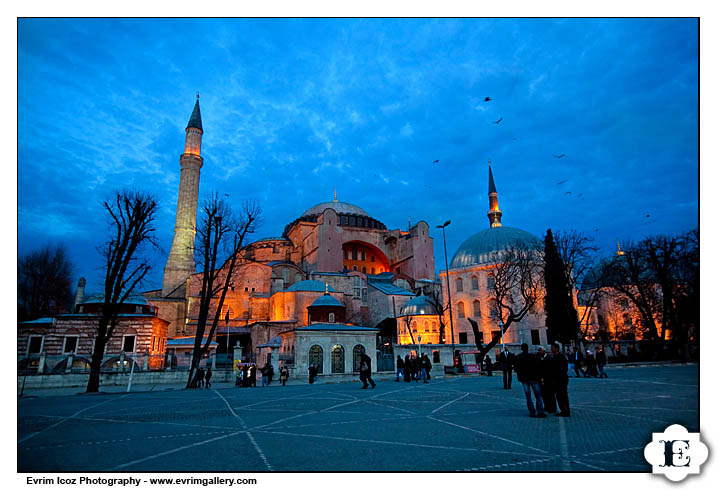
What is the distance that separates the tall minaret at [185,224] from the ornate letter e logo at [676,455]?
45566 mm

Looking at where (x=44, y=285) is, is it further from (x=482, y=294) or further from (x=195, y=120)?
(x=482, y=294)

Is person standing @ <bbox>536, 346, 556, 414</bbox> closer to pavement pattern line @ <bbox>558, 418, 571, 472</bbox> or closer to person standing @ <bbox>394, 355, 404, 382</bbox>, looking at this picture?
pavement pattern line @ <bbox>558, 418, 571, 472</bbox>

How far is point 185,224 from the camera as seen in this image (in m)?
44.6

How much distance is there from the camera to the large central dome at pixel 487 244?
43.4 m

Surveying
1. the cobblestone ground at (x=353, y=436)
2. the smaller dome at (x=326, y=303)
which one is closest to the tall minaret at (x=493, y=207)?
the smaller dome at (x=326, y=303)

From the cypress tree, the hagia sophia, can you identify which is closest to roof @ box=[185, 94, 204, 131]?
the hagia sophia

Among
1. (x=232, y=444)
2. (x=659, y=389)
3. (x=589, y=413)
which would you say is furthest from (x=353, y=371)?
(x=232, y=444)

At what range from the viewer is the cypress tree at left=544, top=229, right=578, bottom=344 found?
3105 cm

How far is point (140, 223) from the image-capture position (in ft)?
59.5

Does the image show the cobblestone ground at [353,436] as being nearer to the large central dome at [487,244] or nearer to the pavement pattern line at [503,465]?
the pavement pattern line at [503,465]

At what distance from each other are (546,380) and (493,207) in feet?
177

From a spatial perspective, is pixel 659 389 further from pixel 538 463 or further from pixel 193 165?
pixel 193 165

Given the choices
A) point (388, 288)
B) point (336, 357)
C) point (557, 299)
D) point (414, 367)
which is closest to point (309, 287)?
point (388, 288)

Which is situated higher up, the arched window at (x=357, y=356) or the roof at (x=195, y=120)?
the roof at (x=195, y=120)
